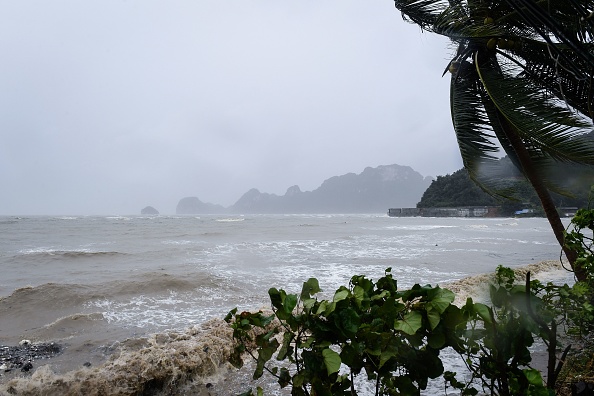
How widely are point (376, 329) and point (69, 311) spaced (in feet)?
25.5

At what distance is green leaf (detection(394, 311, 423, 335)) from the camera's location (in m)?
1.22

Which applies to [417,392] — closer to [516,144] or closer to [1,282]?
[516,144]

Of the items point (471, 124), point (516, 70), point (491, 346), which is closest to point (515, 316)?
point (491, 346)

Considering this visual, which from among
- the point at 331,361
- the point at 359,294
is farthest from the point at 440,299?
the point at 331,361

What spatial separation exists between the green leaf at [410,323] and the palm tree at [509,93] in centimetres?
295

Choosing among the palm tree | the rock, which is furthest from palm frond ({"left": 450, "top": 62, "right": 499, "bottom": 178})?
the rock

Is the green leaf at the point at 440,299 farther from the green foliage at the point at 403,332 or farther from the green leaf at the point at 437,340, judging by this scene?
the green leaf at the point at 437,340

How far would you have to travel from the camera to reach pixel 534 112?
14.5 feet

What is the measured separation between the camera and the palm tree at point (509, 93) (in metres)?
4.11

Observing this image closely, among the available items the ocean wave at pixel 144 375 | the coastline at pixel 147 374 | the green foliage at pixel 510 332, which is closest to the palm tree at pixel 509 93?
the coastline at pixel 147 374

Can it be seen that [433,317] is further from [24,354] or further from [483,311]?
[24,354]

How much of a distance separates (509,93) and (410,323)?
14.6 feet

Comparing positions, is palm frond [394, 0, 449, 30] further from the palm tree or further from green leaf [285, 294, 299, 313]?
green leaf [285, 294, 299, 313]

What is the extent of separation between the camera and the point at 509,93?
15.3 ft
